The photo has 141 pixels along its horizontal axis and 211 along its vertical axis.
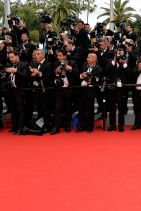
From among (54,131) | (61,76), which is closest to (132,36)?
(61,76)

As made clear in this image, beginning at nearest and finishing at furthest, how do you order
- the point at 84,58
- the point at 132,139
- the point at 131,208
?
the point at 131,208 < the point at 132,139 < the point at 84,58

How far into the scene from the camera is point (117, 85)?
28.1 feet

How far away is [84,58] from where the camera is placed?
9250 millimetres

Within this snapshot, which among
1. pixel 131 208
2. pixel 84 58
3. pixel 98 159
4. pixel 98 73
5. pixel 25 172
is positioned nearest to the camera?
pixel 131 208

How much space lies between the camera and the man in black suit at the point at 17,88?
8.59m

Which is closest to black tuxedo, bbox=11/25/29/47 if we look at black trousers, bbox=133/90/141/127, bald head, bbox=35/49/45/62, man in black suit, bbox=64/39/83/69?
man in black suit, bbox=64/39/83/69

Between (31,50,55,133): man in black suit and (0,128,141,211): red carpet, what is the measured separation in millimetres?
586

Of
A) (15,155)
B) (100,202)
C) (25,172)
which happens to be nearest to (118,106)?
(15,155)

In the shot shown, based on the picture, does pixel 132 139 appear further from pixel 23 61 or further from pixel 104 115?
pixel 23 61

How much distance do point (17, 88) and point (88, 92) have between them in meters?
1.41

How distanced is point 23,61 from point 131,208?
18.1 ft

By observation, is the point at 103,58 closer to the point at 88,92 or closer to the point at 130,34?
the point at 88,92

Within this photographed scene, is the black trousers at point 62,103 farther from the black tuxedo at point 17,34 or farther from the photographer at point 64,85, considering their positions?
the black tuxedo at point 17,34

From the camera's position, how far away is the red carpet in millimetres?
4578
